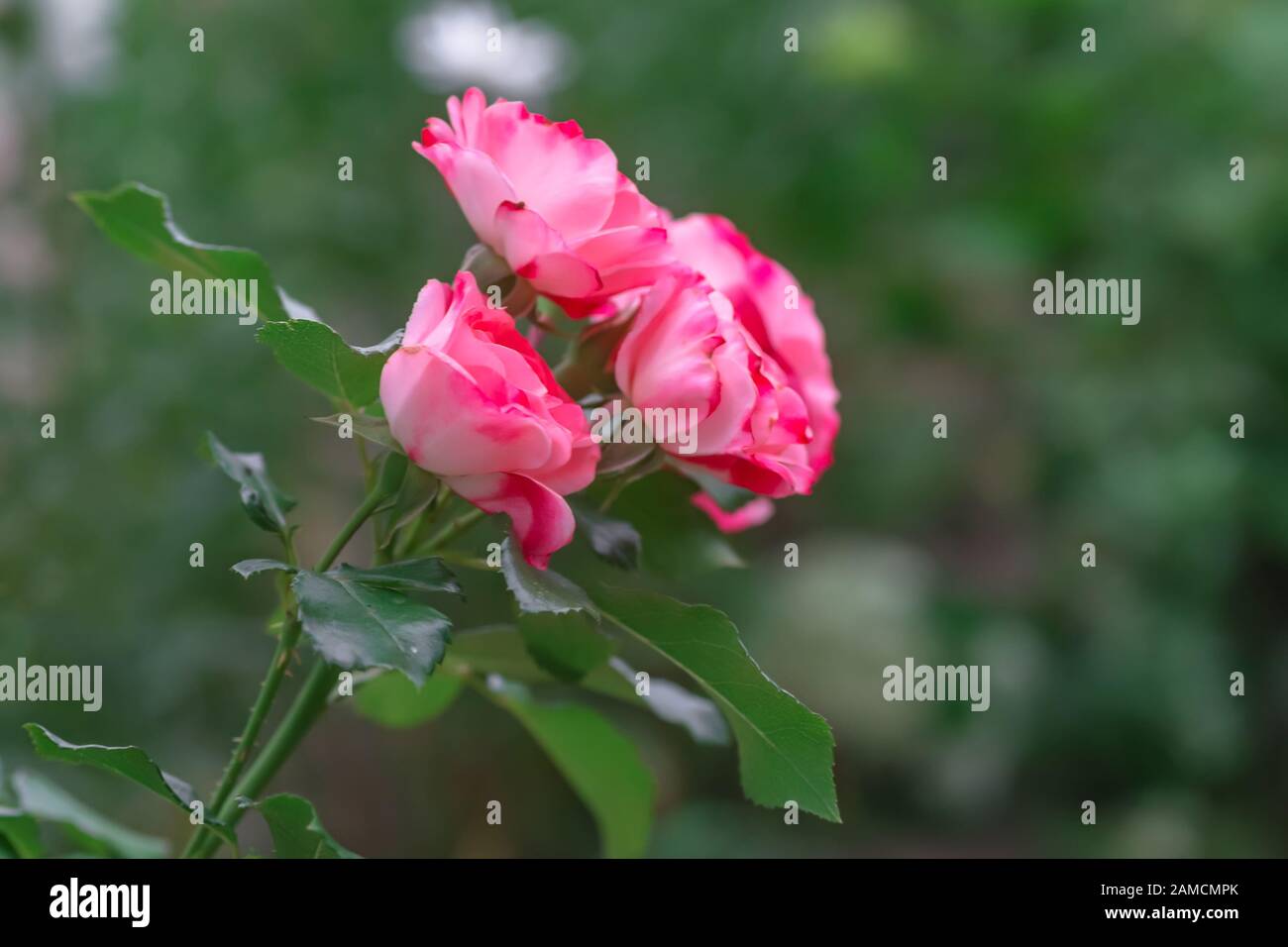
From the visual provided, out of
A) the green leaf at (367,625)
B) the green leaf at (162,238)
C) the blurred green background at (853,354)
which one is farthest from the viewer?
the blurred green background at (853,354)

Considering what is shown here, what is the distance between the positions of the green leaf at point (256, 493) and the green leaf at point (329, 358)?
39 mm

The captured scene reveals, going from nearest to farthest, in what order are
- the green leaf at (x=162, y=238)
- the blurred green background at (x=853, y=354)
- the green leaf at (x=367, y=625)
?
the green leaf at (x=367, y=625)
the green leaf at (x=162, y=238)
the blurred green background at (x=853, y=354)

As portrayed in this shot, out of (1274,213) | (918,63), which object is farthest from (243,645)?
(1274,213)

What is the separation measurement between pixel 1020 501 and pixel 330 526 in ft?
4.20

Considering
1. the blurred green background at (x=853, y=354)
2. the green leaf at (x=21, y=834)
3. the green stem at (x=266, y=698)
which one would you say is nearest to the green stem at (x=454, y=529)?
the green stem at (x=266, y=698)

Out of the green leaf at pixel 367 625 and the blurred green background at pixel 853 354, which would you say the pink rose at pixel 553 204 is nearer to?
the green leaf at pixel 367 625

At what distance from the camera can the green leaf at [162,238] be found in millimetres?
423

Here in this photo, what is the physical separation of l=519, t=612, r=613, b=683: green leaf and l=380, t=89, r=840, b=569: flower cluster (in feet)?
0.21

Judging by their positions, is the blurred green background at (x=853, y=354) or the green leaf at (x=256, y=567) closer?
the green leaf at (x=256, y=567)

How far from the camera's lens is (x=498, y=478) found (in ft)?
1.14

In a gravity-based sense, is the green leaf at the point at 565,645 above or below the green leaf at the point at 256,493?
below

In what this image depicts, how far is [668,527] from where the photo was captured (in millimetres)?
450

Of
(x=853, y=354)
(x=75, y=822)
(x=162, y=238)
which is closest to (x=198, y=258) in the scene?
(x=162, y=238)

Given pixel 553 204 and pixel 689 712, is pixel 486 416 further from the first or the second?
pixel 689 712
